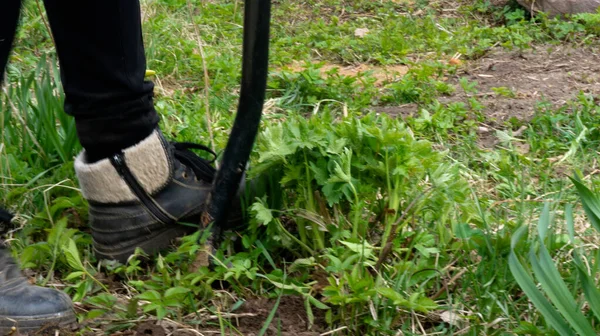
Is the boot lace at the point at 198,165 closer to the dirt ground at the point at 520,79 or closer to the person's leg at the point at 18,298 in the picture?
the person's leg at the point at 18,298

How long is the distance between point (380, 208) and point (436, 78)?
2306 mm

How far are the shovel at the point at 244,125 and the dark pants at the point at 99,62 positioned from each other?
0.79ft

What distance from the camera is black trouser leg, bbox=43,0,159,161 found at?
1.78 metres

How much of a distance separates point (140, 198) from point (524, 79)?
8.72 ft

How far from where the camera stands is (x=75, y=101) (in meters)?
1.88

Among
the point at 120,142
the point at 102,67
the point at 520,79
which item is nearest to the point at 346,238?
the point at 120,142

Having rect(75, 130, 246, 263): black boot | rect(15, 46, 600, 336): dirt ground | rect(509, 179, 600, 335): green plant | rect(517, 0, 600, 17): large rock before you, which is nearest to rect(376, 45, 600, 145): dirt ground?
rect(15, 46, 600, 336): dirt ground

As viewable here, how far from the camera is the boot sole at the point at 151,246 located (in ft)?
6.73

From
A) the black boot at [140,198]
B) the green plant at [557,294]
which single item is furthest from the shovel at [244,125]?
the green plant at [557,294]

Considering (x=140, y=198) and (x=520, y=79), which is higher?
(x=140, y=198)

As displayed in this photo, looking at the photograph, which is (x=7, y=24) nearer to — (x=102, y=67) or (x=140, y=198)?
(x=102, y=67)

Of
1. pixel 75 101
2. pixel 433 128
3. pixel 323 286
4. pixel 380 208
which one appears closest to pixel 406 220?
pixel 380 208

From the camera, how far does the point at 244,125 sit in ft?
6.23

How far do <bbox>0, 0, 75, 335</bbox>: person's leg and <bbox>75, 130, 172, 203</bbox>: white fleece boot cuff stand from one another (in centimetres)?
28
